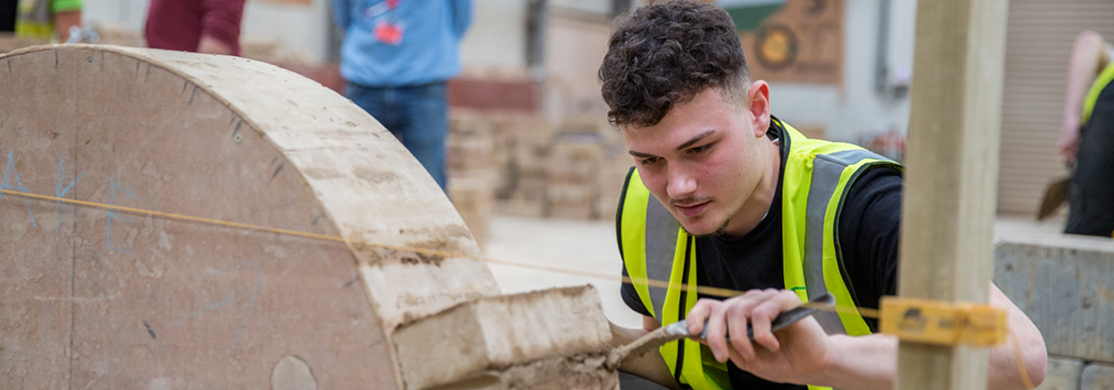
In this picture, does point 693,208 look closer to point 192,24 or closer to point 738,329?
point 738,329

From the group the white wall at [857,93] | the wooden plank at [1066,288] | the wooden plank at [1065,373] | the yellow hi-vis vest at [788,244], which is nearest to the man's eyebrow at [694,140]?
the yellow hi-vis vest at [788,244]

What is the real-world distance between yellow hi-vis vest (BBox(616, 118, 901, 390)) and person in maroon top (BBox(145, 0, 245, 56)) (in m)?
1.52

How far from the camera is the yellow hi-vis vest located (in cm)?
181

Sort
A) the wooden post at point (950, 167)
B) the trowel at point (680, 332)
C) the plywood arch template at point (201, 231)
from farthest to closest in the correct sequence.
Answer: the plywood arch template at point (201, 231) → the trowel at point (680, 332) → the wooden post at point (950, 167)

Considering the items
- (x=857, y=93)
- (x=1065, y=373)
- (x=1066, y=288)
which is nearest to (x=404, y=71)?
(x=1066, y=288)

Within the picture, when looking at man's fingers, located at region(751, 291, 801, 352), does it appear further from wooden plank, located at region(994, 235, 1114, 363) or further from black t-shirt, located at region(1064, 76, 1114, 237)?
black t-shirt, located at region(1064, 76, 1114, 237)

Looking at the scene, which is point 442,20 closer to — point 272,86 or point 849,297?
point 272,86

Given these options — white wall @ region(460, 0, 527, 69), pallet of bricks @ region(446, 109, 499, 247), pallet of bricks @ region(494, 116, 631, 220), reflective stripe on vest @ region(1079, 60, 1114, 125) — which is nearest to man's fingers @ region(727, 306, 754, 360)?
reflective stripe on vest @ region(1079, 60, 1114, 125)

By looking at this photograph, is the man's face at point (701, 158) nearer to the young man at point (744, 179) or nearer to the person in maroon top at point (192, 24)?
the young man at point (744, 179)

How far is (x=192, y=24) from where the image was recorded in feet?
9.91

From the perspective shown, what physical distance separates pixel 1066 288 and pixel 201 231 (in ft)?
9.39

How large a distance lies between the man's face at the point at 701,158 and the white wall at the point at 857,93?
485 inches

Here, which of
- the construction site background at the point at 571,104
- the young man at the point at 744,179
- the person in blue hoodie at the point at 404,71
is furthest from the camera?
the construction site background at the point at 571,104

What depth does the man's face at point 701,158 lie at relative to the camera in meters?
1.77
